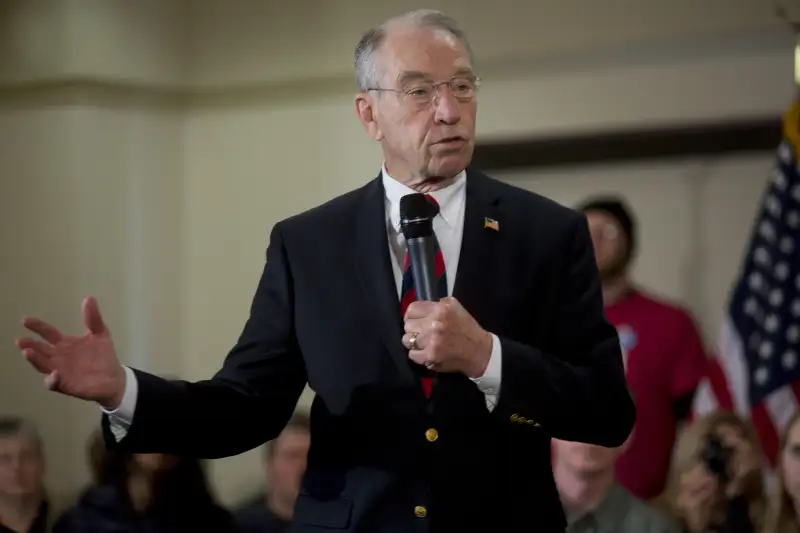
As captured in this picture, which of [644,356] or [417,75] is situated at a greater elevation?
[417,75]

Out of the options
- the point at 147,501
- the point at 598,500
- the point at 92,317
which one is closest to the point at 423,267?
the point at 92,317

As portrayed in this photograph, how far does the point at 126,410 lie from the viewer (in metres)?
1.71

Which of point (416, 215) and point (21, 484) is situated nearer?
point (416, 215)

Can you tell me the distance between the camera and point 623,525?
314 cm

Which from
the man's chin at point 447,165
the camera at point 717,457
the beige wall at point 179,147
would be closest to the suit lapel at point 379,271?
the man's chin at point 447,165

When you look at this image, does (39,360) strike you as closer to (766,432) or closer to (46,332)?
(46,332)

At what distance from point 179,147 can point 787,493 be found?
10.9 feet

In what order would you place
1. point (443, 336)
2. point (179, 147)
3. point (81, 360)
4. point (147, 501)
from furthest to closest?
point (179, 147) < point (147, 501) < point (81, 360) < point (443, 336)

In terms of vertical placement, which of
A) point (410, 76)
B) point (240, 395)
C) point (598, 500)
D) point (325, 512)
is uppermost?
point (410, 76)

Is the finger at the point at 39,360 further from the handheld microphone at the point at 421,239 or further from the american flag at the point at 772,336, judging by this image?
the american flag at the point at 772,336

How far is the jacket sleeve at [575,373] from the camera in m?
1.58

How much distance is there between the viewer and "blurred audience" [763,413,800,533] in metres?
3.24

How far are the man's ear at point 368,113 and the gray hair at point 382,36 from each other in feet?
0.05

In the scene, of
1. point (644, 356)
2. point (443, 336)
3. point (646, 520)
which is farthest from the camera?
point (644, 356)
